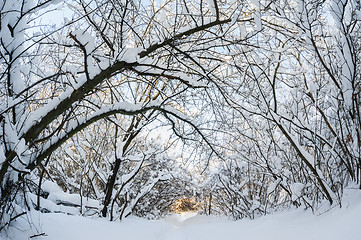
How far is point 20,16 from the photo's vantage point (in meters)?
1.72

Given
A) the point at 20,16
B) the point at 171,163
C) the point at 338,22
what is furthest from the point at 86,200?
the point at 171,163

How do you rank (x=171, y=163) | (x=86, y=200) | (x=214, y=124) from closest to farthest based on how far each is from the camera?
(x=214, y=124) < (x=86, y=200) < (x=171, y=163)

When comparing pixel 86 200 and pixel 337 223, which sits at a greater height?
pixel 86 200

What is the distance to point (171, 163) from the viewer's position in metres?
9.58

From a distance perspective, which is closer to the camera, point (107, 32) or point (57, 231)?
point (57, 231)

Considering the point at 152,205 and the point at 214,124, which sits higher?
the point at 214,124

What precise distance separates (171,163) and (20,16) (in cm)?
831

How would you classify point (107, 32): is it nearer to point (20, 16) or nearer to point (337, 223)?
point (20, 16)

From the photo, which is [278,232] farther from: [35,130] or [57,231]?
[35,130]

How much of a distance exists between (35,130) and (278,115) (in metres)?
2.56

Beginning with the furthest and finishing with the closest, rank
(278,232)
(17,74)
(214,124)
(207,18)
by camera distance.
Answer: (214,124)
(207,18)
(278,232)
(17,74)

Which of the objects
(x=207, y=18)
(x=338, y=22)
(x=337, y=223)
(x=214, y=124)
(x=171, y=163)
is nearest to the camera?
(x=337, y=223)

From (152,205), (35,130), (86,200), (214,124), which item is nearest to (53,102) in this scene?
(35,130)

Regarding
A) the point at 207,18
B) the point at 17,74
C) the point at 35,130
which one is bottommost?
the point at 35,130
